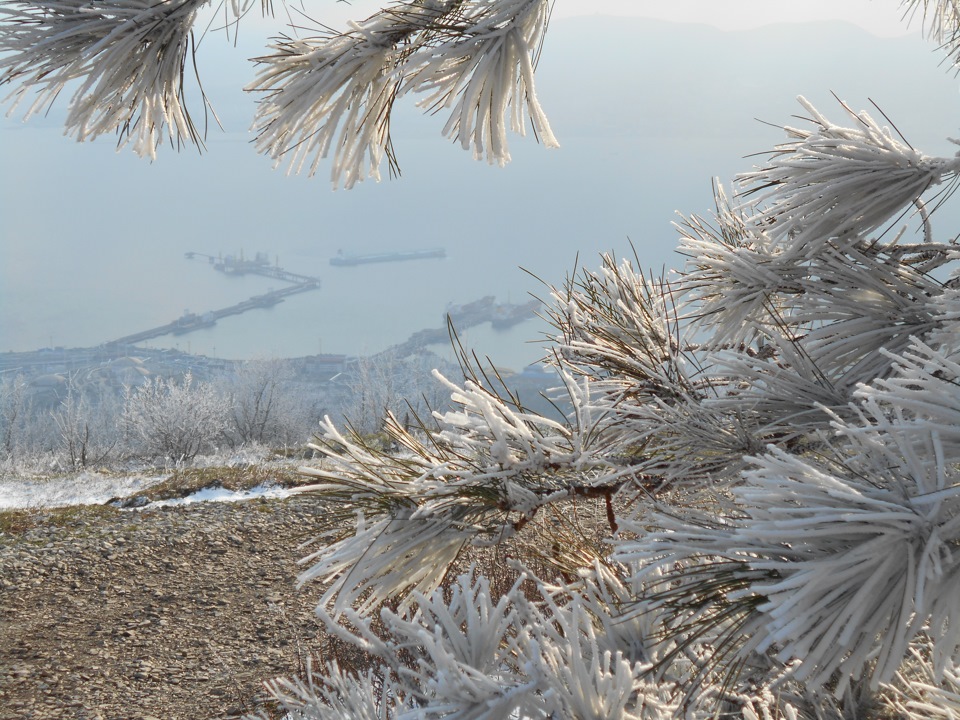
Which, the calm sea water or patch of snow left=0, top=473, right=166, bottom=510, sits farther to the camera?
the calm sea water

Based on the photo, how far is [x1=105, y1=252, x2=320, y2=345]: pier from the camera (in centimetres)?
8238

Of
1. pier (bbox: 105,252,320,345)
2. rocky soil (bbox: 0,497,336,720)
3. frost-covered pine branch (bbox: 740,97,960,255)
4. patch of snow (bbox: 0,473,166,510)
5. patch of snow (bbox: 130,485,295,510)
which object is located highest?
frost-covered pine branch (bbox: 740,97,960,255)

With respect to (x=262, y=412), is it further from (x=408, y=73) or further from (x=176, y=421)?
(x=408, y=73)

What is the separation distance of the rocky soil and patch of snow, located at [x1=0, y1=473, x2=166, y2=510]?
1.38 metres

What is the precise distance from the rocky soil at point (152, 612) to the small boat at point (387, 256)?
9759 centimetres

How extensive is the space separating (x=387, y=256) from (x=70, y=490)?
3905 inches

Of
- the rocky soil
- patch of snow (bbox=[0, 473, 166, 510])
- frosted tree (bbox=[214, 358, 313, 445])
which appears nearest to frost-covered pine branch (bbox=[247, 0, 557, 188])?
the rocky soil

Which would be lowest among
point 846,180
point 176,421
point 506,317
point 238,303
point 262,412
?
point 238,303

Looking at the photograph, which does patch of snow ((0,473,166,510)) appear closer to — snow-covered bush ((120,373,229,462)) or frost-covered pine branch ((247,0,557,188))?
snow-covered bush ((120,373,229,462))

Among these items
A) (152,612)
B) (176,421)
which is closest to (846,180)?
(152,612)

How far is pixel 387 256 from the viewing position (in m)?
108

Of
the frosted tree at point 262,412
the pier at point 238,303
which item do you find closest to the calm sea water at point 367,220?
the pier at point 238,303

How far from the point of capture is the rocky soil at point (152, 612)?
530 centimetres

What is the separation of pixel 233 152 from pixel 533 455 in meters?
152
